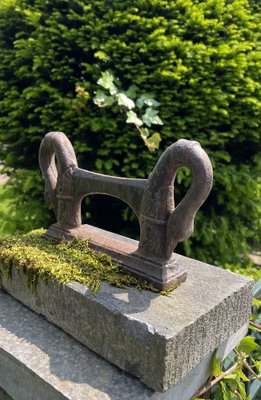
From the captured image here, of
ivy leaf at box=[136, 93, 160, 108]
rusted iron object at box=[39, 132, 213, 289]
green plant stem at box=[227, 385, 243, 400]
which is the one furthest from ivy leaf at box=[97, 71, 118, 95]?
green plant stem at box=[227, 385, 243, 400]

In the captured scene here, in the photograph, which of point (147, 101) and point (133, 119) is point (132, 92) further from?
point (133, 119)

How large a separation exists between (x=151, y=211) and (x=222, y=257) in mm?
1825

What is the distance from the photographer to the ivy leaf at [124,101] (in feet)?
7.32

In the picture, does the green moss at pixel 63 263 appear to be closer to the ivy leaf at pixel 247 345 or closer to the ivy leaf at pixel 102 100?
the ivy leaf at pixel 247 345

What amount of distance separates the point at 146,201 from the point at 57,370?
0.61m

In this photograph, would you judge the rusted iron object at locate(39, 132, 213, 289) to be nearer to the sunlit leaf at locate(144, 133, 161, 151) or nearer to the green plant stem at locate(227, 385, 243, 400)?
the green plant stem at locate(227, 385, 243, 400)

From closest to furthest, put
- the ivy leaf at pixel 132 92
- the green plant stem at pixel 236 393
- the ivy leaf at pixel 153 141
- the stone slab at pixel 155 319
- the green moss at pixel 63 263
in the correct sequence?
the stone slab at pixel 155 319 → the green moss at pixel 63 263 → the green plant stem at pixel 236 393 → the ivy leaf at pixel 153 141 → the ivy leaf at pixel 132 92

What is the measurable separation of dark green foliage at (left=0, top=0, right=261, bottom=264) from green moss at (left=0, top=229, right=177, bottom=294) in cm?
102

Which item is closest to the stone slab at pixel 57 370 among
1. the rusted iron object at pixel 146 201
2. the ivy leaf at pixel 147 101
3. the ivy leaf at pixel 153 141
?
the rusted iron object at pixel 146 201

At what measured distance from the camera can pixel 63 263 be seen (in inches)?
52.6

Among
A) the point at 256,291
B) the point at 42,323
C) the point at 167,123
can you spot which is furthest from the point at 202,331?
the point at 167,123

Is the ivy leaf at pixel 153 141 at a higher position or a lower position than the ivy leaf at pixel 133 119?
lower

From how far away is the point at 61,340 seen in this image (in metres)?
1.25

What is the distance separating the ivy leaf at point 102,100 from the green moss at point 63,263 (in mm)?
1063
